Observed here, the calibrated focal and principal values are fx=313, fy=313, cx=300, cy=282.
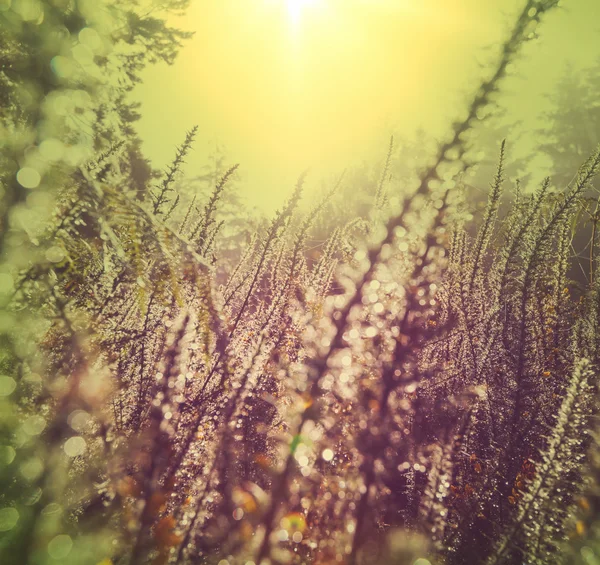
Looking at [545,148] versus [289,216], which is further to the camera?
[545,148]

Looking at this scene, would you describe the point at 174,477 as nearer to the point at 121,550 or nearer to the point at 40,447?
the point at 121,550

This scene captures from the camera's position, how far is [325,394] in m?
5.00

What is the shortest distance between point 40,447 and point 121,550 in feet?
6.09

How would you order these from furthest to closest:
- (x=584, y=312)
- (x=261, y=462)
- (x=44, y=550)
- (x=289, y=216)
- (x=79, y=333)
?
(x=261, y=462) → (x=584, y=312) → (x=289, y=216) → (x=79, y=333) → (x=44, y=550)

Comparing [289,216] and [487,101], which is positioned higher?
[487,101]

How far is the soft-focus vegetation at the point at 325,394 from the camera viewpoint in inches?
131

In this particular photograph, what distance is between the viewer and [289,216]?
5.26 metres

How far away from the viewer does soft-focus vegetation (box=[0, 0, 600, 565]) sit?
Result: 3.33 m

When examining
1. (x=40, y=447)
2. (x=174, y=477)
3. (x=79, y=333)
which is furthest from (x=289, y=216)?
(x=40, y=447)

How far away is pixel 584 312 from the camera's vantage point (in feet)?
18.4

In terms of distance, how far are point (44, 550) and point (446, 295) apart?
270 inches

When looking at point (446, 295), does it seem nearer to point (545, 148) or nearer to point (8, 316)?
point (8, 316)

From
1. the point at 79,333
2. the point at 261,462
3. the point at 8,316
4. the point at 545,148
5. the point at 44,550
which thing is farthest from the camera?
the point at 545,148

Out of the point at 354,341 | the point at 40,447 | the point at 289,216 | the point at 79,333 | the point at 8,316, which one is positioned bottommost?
the point at 40,447
